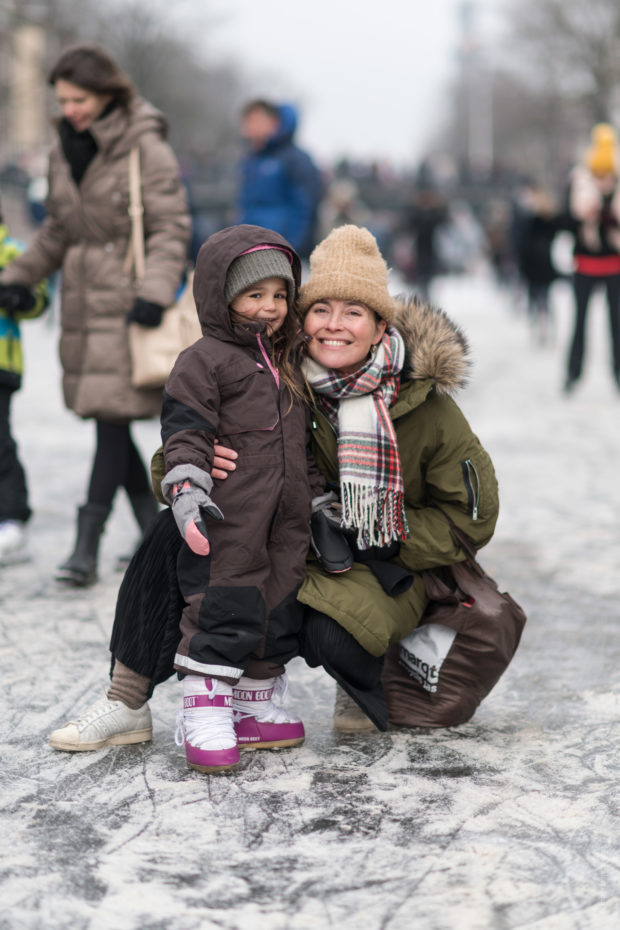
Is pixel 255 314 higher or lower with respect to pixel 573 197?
lower

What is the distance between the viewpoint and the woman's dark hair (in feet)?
14.8

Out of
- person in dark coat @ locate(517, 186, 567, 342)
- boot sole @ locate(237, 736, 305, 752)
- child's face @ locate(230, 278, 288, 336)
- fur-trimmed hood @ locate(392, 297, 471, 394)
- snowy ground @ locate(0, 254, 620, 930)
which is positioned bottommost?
snowy ground @ locate(0, 254, 620, 930)

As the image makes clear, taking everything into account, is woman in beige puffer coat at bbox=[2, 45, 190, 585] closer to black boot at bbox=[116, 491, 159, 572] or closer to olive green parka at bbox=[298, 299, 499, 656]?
black boot at bbox=[116, 491, 159, 572]

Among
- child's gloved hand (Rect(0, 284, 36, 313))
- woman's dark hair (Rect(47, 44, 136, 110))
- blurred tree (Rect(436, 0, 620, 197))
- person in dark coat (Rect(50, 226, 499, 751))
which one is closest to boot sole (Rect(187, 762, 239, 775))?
person in dark coat (Rect(50, 226, 499, 751))

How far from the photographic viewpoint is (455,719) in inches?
132

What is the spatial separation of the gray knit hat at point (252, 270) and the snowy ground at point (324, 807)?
1.15 metres

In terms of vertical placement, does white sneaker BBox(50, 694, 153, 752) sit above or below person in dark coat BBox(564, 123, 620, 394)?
below

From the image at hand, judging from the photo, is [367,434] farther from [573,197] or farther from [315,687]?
[573,197]

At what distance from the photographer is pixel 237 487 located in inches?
118

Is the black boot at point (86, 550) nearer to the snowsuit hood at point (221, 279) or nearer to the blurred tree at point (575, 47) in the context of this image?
the snowsuit hood at point (221, 279)

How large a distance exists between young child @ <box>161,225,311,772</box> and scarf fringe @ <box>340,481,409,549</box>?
102 mm

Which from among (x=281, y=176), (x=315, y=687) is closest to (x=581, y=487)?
(x=281, y=176)

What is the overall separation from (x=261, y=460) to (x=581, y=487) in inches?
153

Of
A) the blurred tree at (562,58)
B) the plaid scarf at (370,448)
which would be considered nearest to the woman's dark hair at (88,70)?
the plaid scarf at (370,448)
